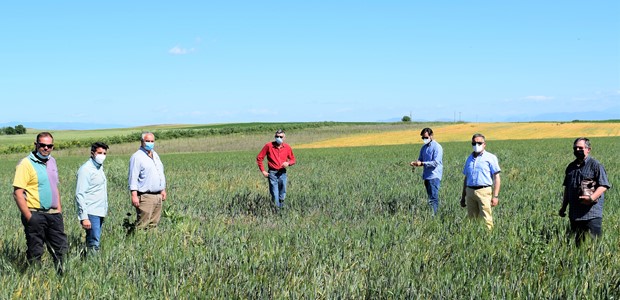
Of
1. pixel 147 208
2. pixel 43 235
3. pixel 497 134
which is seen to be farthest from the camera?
pixel 497 134

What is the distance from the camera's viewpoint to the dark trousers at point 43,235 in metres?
6.76

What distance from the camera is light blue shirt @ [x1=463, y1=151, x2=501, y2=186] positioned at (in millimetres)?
9016

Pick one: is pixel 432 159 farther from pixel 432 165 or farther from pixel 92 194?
pixel 92 194

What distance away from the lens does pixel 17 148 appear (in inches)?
2504

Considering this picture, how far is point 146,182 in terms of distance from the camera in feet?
28.1

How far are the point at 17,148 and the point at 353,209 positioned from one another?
62081 millimetres

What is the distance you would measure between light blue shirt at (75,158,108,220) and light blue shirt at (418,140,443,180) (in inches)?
232

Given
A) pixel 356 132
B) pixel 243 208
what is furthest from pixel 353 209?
pixel 356 132

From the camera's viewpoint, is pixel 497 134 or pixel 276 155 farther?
pixel 497 134

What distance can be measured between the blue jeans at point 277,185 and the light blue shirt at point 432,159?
10.2ft

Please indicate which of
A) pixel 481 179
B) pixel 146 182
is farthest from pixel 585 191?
pixel 146 182

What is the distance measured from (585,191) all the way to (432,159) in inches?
158

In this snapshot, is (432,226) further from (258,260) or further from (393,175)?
(393,175)

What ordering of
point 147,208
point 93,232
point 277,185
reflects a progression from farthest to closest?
point 277,185 < point 147,208 < point 93,232
